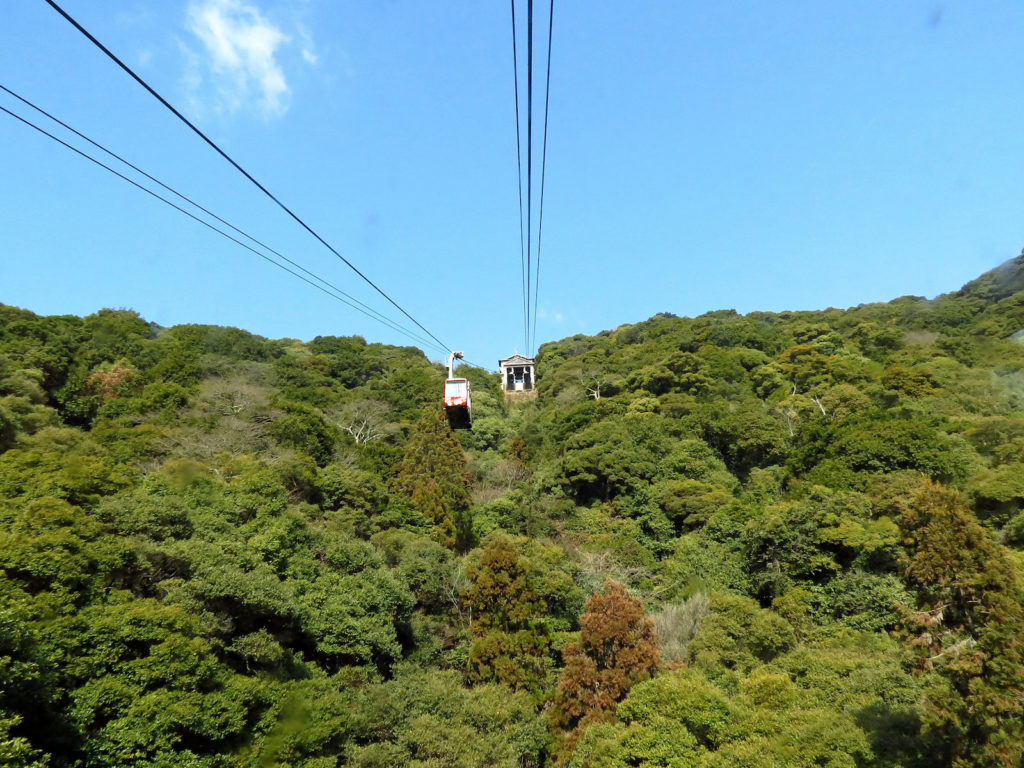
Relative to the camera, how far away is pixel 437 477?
90.6 feet

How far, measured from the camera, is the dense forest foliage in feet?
33.5

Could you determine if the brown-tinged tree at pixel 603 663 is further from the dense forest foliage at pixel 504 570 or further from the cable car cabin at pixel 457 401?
the cable car cabin at pixel 457 401

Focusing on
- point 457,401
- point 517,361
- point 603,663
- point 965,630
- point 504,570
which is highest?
point 517,361

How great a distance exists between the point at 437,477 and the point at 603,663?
13807 millimetres

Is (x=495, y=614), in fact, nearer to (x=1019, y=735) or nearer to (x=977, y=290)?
(x=1019, y=735)

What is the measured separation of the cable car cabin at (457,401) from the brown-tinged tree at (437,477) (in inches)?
379

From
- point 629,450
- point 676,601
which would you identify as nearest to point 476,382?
point 629,450

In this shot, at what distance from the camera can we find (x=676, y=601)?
68.0 feet

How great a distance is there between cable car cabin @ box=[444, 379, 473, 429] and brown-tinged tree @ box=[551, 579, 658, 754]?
6.85 metres

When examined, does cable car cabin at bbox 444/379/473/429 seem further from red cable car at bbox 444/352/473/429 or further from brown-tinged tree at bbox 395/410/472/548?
brown-tinged tree at bbox 395/410/472/548

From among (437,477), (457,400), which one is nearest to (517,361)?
(437,477)

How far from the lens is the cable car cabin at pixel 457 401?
53.4 ft

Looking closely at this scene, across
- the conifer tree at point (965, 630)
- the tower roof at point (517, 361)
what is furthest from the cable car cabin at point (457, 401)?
the tower roof at point (517, 361)

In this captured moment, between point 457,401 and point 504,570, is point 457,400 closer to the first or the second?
point 457,401
